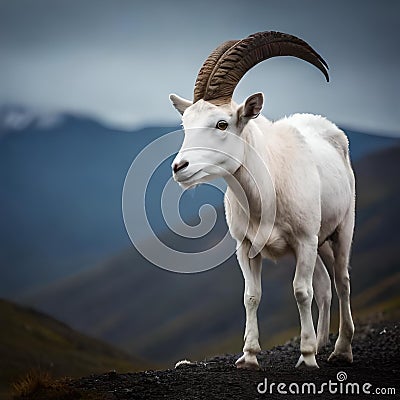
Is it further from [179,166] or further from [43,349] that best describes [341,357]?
[43,349]

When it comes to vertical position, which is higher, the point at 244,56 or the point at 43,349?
the point at 43,349

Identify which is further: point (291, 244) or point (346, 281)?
point (346, 281)

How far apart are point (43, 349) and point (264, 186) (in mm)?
83994

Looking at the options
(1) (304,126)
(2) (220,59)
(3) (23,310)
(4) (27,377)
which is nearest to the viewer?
(4) (27,377)

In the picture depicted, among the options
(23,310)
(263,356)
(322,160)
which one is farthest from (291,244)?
(23,310)

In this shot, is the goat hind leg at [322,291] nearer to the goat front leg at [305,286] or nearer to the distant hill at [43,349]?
the goat front leg at [305,286]

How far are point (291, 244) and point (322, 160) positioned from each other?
94.0 inches

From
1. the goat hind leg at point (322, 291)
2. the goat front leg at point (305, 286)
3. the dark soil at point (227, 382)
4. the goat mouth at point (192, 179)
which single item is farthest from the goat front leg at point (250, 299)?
the goat hind leg at point (322, 291)

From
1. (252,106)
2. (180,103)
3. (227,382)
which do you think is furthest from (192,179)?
(227,382)

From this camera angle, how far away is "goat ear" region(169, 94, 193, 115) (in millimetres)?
16734

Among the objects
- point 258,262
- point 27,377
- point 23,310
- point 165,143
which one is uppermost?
point 23,310

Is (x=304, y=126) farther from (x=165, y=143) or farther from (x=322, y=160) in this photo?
(x=165, y=143)

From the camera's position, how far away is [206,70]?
16547 millimetres

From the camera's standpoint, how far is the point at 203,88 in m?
16.3
